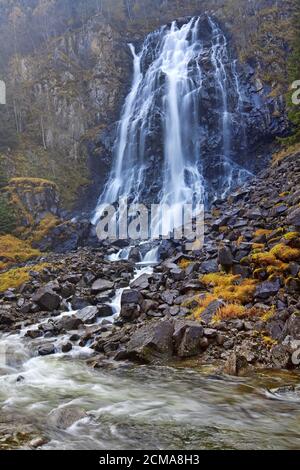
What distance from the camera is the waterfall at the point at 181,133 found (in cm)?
3384

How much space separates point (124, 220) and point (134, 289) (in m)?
17.8

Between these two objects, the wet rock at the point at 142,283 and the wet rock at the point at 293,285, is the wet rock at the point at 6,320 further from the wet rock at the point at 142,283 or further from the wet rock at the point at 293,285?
the wet rock at the point at 293,285

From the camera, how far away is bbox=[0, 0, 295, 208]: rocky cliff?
133ft

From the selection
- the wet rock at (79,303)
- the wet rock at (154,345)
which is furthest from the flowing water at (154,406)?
the wet rock at (79,303)

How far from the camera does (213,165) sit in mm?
34844

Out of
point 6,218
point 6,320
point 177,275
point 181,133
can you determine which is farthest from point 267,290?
point 181,133

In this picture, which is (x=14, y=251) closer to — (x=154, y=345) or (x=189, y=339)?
(x=154, y=345)

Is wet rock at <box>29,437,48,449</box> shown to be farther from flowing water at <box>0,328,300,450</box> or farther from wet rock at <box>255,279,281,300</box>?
wet rock at <box>255,279,281,300</box>

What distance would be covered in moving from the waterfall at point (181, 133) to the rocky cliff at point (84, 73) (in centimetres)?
254

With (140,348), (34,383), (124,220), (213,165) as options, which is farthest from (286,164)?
(34,383)

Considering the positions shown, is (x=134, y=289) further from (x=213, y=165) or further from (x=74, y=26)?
(x=74, y=26)

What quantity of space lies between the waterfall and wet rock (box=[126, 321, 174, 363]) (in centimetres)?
1976

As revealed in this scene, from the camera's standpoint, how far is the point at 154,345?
10859mm

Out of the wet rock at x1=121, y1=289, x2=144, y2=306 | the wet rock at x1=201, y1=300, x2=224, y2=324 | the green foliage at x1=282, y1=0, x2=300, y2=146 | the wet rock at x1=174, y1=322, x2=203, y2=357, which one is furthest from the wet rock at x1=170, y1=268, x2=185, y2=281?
the green foliage at x1=282, y1=0, x2=300, y2=146
